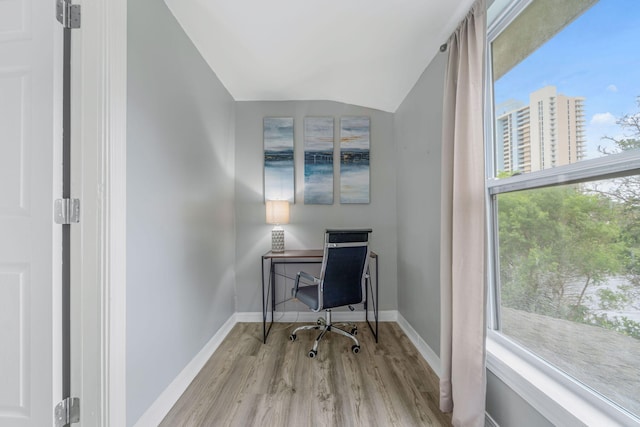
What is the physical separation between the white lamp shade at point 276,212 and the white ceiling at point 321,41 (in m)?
1.17

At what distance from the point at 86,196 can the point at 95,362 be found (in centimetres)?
70

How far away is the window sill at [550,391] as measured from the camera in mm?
910

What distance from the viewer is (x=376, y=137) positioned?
2.98m

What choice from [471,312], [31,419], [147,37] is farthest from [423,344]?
[147,37]

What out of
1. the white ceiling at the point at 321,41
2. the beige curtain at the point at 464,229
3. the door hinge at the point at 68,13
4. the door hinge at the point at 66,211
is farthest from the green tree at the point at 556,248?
the door hinge at the point at 68,13

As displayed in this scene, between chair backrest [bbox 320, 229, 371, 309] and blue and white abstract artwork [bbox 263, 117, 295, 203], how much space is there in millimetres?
978

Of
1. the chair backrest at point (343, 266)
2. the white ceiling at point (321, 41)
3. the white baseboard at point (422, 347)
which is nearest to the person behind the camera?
the white ceiling at point (321, 41)

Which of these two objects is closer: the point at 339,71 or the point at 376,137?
the point at 339,71

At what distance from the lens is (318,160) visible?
2947 mm

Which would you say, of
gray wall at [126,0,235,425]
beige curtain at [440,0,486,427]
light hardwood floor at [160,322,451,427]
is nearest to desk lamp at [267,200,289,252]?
gray wall at [126,0,235,425]

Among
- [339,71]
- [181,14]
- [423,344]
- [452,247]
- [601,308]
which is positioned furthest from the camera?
[339,71]

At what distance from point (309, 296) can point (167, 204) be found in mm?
1321

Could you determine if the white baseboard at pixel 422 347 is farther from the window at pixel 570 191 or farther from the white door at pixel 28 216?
the white door at pixel 28 216

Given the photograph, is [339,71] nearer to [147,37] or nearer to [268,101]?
[268,101]
